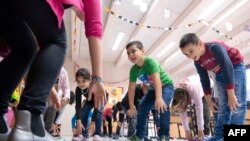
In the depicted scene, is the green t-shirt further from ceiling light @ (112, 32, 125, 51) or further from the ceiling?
ceiling light @ (112, 32, 125, 51)

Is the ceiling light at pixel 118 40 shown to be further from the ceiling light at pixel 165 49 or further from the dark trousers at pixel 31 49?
the dark trousers at pixel 31 49

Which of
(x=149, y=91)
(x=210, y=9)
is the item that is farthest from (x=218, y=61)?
(x=210, y=9)

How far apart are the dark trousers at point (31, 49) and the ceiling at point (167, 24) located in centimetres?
358

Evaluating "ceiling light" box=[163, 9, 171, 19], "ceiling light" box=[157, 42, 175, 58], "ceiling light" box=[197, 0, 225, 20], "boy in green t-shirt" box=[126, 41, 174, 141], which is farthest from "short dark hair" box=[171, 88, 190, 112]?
"ceiling light" box=[157, 42, 175, 58]

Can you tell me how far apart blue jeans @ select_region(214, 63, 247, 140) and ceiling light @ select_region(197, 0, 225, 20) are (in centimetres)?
334

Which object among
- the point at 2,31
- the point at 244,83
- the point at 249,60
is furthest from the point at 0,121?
→ the point at 249,60

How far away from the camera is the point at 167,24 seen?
6.04 meters

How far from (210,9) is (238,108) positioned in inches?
150

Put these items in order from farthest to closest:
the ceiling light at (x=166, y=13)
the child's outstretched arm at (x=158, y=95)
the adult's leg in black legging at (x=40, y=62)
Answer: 1. the ceiling light at (x=166, y=13)
2. the child's outstretched arm at (x=158, y=95)
3. the adult's leg in black legging at (x=40, y=62)

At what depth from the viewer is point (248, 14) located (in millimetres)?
5387

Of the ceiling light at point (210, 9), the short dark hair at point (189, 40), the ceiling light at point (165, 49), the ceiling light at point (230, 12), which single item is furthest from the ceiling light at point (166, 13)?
the short dark hair at point (189, 40)

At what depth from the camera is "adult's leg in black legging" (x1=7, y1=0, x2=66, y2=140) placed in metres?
0.70

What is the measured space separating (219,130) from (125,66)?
8751 mm

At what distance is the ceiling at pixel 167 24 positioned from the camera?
4.98 m
